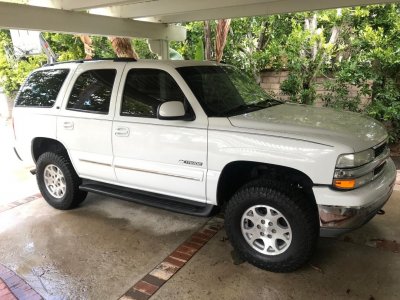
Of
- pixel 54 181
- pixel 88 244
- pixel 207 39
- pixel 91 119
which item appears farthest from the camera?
pixel 207 39

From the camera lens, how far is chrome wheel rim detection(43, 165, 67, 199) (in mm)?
5121

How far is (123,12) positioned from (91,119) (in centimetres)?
342

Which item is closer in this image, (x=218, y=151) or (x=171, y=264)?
(x=218, y=151)

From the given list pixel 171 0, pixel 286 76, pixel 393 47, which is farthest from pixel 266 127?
pixel 286 76

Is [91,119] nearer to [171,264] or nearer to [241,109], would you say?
[241,109]

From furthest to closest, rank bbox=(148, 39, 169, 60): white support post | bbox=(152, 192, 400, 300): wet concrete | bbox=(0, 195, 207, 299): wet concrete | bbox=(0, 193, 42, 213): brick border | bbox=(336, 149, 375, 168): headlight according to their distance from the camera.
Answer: bbox=(148, 39, 169, 60): white support post, bbox=(0, 193, 42, 213): brick border, bbox=(0, 195, 207, 299): wet concrete, bbox=(152, 192, 400, 300): wet concrete, bbox=(336, 149, 375, 168): headlight

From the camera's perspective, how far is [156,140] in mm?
3939

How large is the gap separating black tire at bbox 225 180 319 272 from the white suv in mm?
10

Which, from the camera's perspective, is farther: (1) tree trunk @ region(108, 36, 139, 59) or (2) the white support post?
(1) tree trunk @ region(108, 36, 139, 59)

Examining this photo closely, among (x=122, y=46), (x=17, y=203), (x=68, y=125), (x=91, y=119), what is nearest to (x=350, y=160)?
(x=91, y=119)

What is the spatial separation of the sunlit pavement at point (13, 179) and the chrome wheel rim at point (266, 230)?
4165 mm

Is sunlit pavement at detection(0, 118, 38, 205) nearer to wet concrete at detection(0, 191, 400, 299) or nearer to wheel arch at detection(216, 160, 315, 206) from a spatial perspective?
wet concrete at detection(0, 191, 400, 299)

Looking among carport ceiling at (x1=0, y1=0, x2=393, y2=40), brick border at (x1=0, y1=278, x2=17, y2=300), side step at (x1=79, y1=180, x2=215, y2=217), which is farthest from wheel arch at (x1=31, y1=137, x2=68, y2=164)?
brick border at (x1=0, y1=278, x2=17, y2=300)

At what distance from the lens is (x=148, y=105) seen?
13.3 feet
